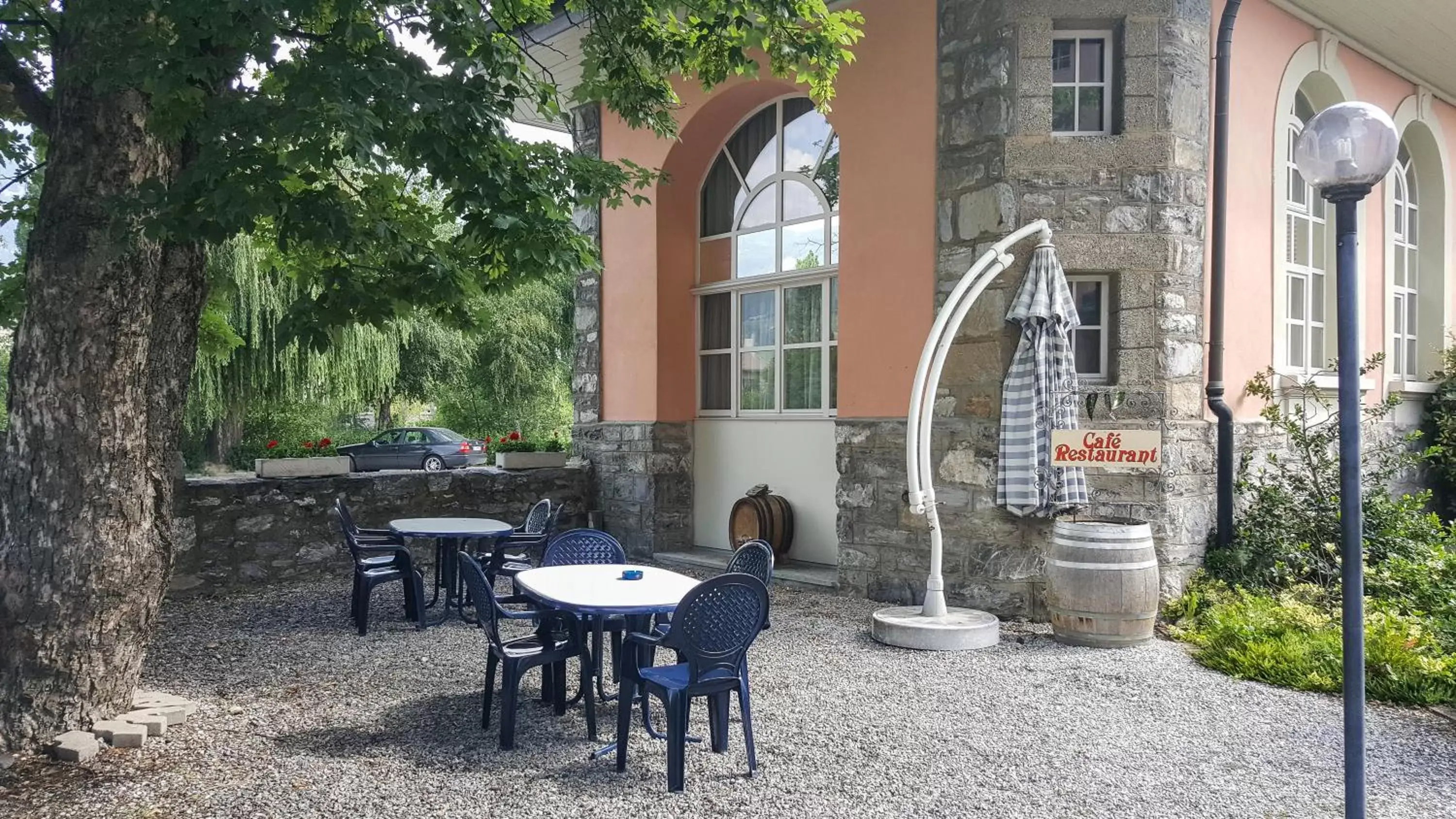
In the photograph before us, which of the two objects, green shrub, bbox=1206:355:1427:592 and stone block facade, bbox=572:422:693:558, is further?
stone block facade, bbox=572:422:693:558

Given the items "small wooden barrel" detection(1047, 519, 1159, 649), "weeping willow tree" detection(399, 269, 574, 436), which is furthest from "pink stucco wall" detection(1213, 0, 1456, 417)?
"weeping willow tree" detection(399, 269, 574, 436)

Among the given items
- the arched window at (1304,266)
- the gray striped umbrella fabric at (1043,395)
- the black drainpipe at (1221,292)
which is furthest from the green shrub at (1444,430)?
the gray striped umbrella fabric at (1043,395)

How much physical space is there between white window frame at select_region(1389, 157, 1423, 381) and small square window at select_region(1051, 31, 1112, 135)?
13.9ft

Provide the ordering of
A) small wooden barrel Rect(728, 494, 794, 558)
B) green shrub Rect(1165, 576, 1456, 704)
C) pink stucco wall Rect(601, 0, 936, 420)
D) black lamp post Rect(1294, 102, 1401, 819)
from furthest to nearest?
small wooden barrel Rect(728, 494, 794, 558), pink stucco wall Rect(601, 0, 936, 420), green shrub Rect(1165, 576, 1456, 704), black lamp post Rect(1294, 102, 1401, 819)

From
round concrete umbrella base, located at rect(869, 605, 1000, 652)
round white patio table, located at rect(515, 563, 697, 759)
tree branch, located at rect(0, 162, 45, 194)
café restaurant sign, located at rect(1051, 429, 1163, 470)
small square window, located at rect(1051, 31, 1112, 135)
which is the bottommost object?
round concrete umbrella base, located at rect(869, 605, 1000, 652)

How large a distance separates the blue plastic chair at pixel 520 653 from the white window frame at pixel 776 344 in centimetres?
352

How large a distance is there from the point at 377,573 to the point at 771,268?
13.1ft

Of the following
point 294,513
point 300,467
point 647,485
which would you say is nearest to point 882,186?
point 647,485

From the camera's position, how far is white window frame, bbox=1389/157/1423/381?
8.90 metres

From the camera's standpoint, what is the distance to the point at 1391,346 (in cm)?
867

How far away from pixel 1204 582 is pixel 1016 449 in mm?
1487

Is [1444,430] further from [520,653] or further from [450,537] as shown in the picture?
[520,653]

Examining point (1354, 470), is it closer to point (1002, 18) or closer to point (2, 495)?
point (1002, 18)

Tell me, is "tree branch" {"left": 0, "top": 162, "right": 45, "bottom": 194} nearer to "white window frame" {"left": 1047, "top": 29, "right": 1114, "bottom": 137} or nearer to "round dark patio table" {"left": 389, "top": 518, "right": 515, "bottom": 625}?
"round dark patio table" {"left": 389, "top": 518, "right": 515, "bottom": 625}
